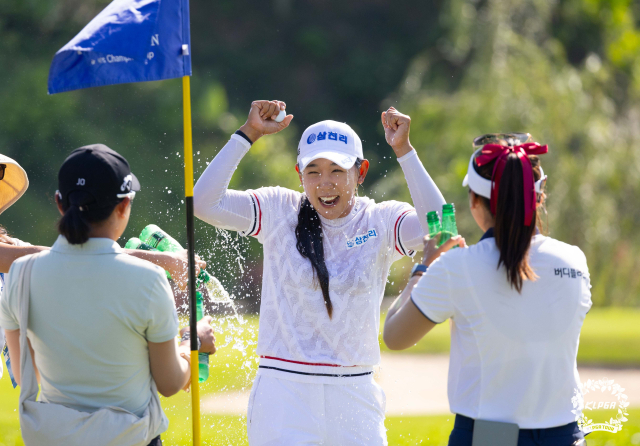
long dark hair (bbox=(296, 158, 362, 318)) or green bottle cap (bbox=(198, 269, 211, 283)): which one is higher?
long dark hair (bbox=(296, 158, 362, 318))

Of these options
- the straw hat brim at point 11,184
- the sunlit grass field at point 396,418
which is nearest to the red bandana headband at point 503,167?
the sunlit grass field at point 396,418

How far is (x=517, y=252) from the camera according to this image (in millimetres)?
2242

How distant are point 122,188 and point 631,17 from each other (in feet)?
62.1

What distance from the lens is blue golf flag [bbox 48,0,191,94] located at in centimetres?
263

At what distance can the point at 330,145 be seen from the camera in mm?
3166

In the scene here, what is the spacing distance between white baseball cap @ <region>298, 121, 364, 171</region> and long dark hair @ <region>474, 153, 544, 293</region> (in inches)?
36.8

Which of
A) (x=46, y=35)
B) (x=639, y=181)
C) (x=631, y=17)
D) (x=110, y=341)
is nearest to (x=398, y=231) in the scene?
(x=110, y=341)

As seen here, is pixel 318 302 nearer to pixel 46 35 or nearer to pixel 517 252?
pixel 517 252

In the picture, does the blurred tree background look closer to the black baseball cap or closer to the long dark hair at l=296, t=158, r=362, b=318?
the long dark hair at l=296, t=158, r=362, b=318

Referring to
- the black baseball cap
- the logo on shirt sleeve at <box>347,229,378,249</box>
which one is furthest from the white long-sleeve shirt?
the black baseball cap

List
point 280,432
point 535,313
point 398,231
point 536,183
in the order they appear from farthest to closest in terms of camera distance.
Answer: point 398,231 → point 280,432 → point 536,183 → point 535,313

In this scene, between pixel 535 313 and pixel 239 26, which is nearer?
pixel 535 313

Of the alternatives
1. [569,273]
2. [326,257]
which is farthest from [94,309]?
[569,273]

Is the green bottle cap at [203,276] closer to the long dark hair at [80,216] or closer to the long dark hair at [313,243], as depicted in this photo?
the long dark hair at [313,243]
